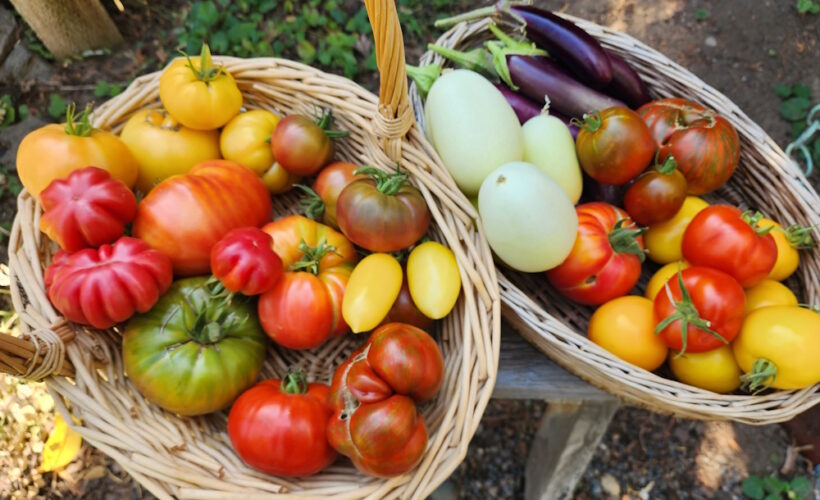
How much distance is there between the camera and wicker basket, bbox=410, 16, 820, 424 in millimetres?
1093

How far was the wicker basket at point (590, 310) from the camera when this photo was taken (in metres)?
1.09

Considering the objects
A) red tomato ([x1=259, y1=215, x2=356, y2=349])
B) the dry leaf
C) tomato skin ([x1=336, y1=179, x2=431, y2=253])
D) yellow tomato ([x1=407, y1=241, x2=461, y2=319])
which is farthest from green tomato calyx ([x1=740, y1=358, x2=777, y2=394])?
the dry leaf

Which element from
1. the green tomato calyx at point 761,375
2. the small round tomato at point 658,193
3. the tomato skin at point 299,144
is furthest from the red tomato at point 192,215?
the green tomato calyx at point 761,375

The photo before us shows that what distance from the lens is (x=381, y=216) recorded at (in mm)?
1075

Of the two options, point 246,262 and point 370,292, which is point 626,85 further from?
point 246,262

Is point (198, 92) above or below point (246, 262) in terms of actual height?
above

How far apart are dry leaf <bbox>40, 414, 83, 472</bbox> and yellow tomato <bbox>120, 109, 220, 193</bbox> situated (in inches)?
34.0

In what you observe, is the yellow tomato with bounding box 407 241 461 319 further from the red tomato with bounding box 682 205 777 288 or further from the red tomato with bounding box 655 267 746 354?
the red tomato with bounding box 682 205 777 288

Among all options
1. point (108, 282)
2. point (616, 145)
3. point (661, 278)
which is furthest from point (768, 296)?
point (108, 282)

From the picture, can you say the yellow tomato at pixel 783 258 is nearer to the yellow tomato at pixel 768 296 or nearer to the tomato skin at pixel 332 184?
the yellow tomato at pixel 768 296

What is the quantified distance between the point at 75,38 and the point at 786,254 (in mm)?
2418

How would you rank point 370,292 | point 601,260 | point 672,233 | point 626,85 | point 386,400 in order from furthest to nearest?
point 626,85, point 672,233, point 601,260, point 370,292, point 386,400

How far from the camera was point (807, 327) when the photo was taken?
3.55 ft

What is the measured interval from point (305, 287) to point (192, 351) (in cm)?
24
